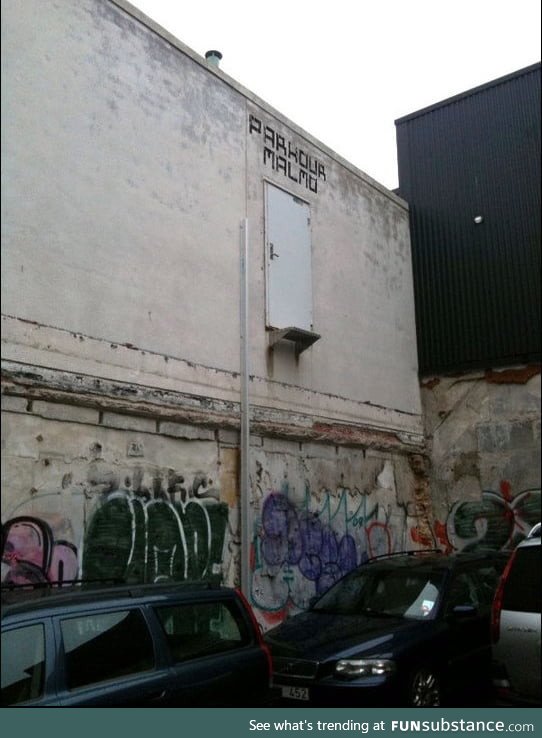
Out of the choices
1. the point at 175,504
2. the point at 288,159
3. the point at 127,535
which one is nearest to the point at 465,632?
the point at 175,504

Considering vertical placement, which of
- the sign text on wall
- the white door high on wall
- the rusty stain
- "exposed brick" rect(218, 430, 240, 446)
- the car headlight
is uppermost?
the sign text on wall

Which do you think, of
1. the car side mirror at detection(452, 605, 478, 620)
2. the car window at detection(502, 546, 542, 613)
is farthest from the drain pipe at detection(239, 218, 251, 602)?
the car window at detection(502, 546, 542, 613)

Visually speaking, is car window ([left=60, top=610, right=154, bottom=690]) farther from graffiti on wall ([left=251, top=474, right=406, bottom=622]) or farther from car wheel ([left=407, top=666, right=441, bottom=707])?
graffiti on wall ([left=251, top=474, right=406, bottom=622])

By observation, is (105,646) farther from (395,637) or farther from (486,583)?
(486,583)

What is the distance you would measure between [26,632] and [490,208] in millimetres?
10842

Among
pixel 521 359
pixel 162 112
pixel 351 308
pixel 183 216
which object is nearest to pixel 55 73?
pixel 162 112

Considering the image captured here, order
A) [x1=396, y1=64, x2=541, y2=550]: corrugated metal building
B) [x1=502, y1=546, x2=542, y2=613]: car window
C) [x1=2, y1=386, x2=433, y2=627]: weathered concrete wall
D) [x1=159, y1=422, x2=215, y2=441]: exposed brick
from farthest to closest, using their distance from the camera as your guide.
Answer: [x1=396, y1=64, x2=541, y2=550]: corrugated metal building → [x1=159, y1=422, x2=215, y2=441]: exposed brick → [x1=2, y1=386, x2=433, y2=627]: weathered concrete wall → [x1=502, y1=546, x2=542, y2=613]: car window

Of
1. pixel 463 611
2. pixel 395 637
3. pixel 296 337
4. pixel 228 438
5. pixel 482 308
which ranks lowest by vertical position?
pixel 395 637

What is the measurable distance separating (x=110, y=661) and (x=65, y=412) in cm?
369

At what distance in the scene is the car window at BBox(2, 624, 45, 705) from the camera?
143 inches

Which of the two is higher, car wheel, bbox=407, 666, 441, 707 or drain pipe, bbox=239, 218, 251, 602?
drain pipe, bbox=239, 218, 251, 602

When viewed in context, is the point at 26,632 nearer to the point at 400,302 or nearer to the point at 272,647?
the point at 272,647

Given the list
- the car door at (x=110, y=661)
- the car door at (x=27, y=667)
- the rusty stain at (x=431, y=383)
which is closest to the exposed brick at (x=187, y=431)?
the car door at (x=110, y=661)

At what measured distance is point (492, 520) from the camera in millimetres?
11602
